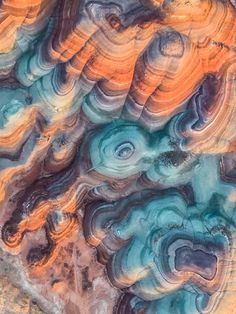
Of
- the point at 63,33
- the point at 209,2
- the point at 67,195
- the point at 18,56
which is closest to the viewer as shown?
the point at 209,2

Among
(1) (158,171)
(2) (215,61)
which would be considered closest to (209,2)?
(2) (215,61)

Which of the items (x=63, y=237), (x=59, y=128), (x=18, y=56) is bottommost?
(x=63, y=237)

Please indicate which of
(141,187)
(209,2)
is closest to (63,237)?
(141,187)

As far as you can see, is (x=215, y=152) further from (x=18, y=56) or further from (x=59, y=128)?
(x=18, y=56)

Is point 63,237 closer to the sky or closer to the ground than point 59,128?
closer to the ground

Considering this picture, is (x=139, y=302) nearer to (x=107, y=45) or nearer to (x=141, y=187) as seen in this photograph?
(x=141, y=187)

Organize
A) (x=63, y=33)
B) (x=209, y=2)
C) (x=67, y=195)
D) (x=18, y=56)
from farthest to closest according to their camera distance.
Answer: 1. (x=67, y=195)
2. (x=18, y=56)
3. (x=63, y=33)
4. (x=209, y=2)

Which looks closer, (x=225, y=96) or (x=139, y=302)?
(x=225, y=96)
